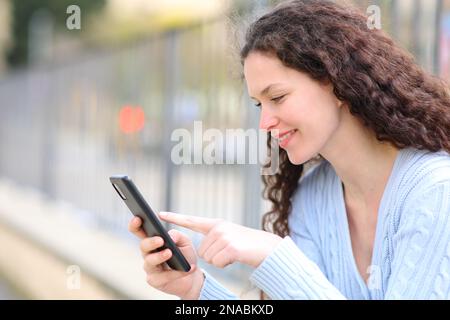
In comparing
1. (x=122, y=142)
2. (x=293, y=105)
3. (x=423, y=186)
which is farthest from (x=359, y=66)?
(x=122, y=142)

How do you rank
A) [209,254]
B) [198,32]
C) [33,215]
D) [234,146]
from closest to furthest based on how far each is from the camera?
[209,254] → [234,146] → [198,32] → [33,215]

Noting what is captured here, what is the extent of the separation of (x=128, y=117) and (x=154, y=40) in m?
0.67

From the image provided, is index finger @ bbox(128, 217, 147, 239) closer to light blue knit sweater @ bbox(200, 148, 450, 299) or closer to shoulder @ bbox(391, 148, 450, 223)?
light blue knit sweater @ bbox(200, 148, 450, 299)

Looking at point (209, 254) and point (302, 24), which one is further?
point (302, 24)

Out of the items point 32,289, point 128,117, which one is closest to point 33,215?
point 32,289

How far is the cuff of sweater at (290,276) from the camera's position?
162 cm

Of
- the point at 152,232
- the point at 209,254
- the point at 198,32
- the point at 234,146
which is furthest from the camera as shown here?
the point at 198,32

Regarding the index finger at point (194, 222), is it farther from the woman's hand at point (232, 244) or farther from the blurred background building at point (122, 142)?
the blurred background building at point (122, 142)

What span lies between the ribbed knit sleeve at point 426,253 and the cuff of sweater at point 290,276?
0.16 m

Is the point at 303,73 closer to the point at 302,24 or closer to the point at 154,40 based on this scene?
the point at 302,24

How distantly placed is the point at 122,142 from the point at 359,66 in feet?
13.1

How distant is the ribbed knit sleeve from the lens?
1676mm

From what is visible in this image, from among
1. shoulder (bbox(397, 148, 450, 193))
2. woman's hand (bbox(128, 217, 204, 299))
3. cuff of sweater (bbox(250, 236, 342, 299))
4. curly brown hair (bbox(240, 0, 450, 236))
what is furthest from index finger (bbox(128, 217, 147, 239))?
shoulder (bbox(397, 148, 450, 193))

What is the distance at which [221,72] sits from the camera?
399cm
